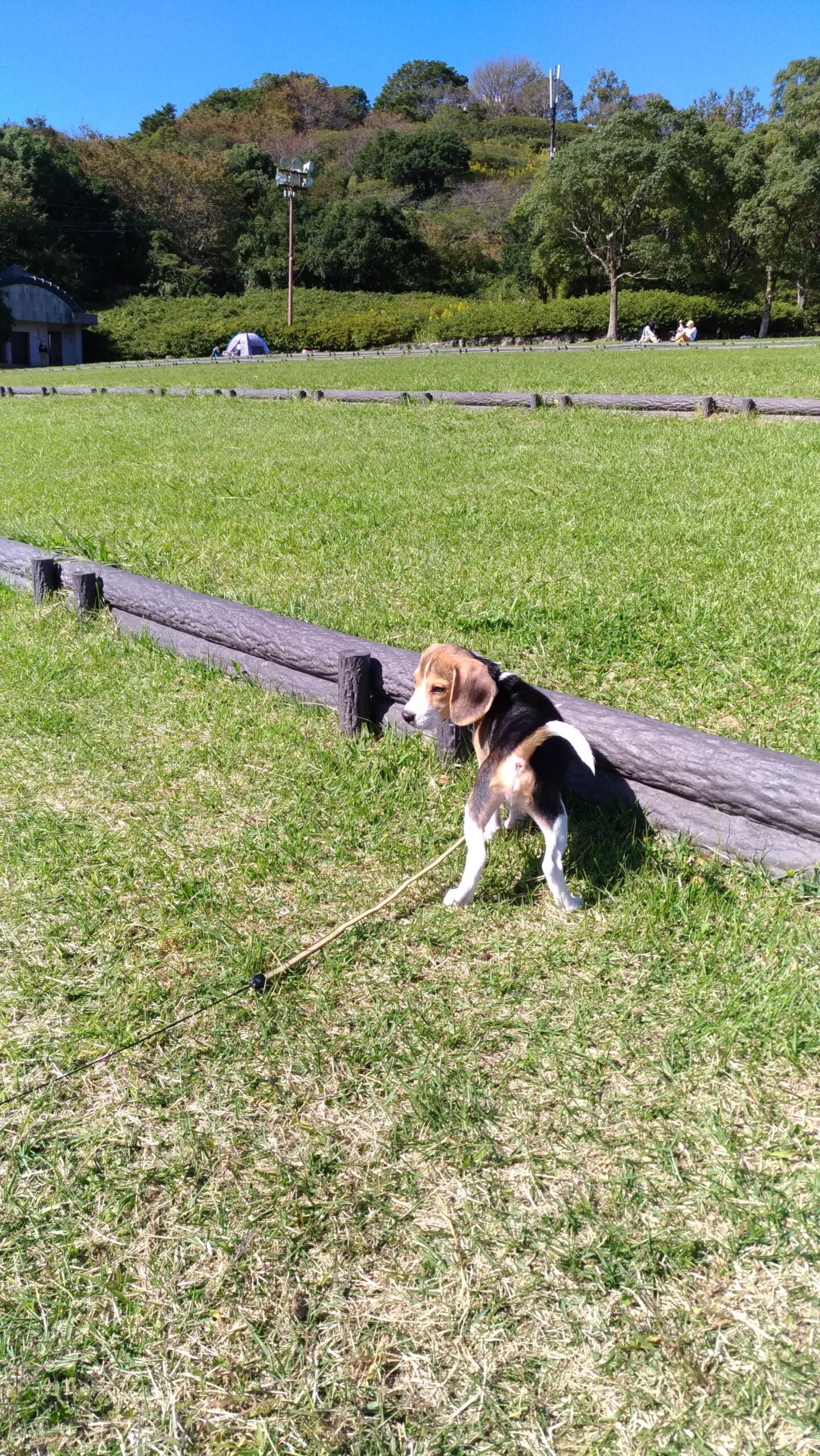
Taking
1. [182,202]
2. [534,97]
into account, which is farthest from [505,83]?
[182,202]

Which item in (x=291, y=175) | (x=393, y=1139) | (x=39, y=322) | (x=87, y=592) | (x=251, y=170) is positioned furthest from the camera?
(x=251, y=170)

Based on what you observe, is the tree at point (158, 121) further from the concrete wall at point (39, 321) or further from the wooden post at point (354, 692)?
the wooden post at point (354, 692)

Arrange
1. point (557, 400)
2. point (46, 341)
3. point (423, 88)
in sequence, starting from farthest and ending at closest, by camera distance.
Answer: point (423, 88), point (46, 341), point (557, 400)

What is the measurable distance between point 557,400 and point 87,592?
921 centimetres

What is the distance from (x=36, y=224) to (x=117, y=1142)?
53.1m

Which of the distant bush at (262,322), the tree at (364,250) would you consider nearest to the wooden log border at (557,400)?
the distant bush at (262,322)

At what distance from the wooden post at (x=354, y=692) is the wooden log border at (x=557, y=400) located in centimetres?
913

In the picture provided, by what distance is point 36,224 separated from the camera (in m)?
45.8

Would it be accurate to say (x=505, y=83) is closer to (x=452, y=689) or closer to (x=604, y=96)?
(x=604, y=96)

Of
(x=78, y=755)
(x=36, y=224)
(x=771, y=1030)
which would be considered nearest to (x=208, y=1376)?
(x=771, y=1030)

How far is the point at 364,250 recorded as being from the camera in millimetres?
50344

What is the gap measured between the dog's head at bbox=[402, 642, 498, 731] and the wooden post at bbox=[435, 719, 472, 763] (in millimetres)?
675

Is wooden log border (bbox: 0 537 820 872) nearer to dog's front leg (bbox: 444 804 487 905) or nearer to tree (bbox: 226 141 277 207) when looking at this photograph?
dog's front leg (bbox: 444 804 487 905)

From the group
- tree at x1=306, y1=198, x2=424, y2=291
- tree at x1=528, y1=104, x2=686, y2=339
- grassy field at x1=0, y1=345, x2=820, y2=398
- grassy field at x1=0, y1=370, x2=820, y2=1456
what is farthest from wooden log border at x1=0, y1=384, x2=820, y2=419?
tree at x1=306, y1=198, x2=424, y2=291
